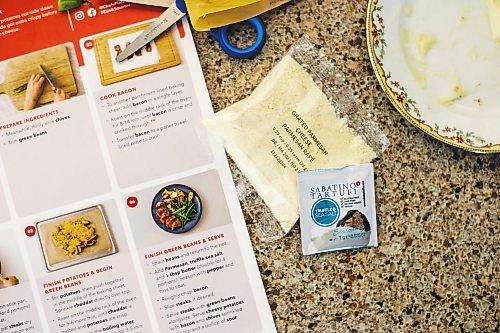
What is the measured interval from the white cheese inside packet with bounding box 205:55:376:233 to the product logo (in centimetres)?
2

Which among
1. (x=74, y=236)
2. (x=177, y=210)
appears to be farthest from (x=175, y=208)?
(x=74, y=236)

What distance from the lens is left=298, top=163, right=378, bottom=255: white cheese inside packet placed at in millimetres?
681

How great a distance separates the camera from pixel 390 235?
2.27ft

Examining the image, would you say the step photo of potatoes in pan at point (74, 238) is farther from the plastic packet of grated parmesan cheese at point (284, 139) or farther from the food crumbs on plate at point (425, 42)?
the food crumbs on plate at point (425, 42)

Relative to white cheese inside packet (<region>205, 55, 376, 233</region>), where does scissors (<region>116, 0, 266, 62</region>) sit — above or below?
above

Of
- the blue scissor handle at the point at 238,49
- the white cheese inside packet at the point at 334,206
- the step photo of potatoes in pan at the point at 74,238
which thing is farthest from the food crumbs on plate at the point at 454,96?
the step photo of potatoes in pan at the point at 74,238

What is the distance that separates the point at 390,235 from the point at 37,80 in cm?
43

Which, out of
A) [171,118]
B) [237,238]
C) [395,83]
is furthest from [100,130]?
[395,83]

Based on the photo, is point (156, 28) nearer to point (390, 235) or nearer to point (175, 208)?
point (175, 208)

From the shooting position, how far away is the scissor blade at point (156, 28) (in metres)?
0.67

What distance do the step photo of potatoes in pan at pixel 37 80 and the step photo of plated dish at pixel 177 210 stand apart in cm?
15

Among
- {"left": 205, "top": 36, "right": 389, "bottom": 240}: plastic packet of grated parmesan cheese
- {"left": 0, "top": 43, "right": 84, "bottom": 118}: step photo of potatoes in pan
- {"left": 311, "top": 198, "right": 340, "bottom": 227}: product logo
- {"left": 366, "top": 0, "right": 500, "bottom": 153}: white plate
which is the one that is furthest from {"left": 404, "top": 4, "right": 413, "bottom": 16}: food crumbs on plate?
{"left": 0, "top": 43, "right": 84, "bottom": 118}: step photo of potatoes in pan

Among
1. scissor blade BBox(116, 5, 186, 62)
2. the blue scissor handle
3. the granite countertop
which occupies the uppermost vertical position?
scissor blade BBox(116, 5, 186, 62)

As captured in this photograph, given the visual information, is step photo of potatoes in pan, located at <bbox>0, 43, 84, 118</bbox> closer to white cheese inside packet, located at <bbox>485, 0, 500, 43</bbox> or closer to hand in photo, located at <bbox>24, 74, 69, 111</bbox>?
hand in photo, located at <bbox>24, 74, 69, 111</bbox>
